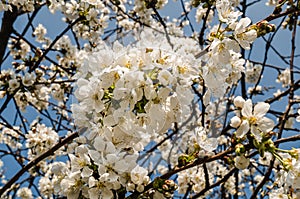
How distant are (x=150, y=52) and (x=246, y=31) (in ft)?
1.36

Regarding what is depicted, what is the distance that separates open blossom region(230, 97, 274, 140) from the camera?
51.7 inches

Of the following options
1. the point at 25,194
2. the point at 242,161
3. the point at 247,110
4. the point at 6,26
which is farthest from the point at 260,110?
the point at 25,194

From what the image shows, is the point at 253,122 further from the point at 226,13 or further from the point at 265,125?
the point at 226,13

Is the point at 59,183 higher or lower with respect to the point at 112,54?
lower

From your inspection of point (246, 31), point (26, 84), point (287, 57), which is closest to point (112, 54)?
point (246, 31)

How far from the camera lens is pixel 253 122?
134 cm

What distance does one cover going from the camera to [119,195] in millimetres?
1448

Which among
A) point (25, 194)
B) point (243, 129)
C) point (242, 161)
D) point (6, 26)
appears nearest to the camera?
point (243, 129)

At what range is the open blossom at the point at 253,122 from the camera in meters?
1.31

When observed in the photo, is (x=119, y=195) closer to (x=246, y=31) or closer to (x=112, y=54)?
(x=112, y=54)

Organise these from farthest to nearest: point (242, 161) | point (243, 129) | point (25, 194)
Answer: point (25, 194)
point (242, 161)
point (243, 129)

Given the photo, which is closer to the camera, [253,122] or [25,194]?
[253,122]

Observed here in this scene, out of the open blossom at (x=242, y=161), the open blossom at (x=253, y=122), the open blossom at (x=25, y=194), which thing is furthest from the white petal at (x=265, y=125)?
the open blossom at (x=25, y=194)

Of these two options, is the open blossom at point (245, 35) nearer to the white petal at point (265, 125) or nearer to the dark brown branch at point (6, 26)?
the white petal at point (265, 125)
